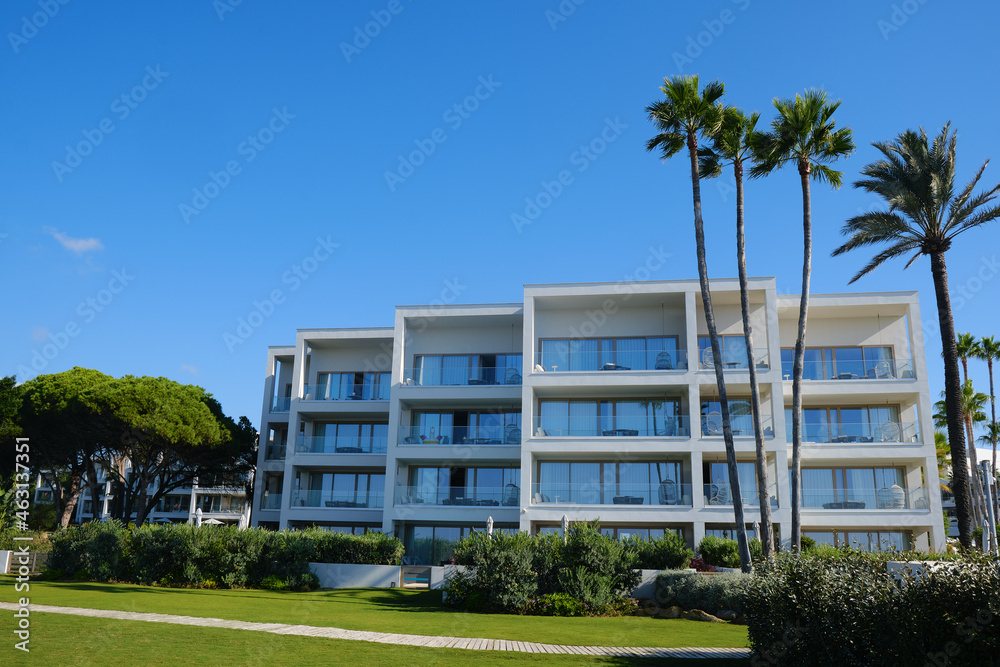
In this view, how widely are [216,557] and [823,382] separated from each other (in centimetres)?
2267

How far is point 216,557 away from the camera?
23.2m

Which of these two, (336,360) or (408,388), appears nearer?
(408,388)

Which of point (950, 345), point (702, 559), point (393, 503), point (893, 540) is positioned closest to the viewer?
point (950, 345)

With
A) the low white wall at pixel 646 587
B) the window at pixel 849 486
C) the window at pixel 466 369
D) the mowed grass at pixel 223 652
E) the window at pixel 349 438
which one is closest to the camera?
the mowed grass at pixel 223 652

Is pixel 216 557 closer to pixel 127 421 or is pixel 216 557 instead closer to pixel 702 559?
pixel 127 421

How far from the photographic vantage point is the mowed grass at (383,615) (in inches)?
549

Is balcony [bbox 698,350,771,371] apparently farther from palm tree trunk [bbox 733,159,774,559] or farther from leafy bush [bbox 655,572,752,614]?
leafy bush [bbox 655,572,752,614]

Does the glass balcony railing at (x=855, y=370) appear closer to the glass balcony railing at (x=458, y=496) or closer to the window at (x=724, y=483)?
the window at (x=724, y=483)

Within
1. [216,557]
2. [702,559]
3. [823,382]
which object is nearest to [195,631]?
[216,557]

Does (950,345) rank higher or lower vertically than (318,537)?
higher

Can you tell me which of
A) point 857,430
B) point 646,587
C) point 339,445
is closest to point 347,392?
point 339,445

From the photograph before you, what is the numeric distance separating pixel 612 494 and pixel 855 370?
35.9 feet

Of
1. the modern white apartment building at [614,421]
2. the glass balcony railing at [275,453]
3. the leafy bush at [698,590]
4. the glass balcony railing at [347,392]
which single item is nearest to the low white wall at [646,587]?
the leafy bush at [698,590]

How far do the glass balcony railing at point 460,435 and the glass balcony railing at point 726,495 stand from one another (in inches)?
303
